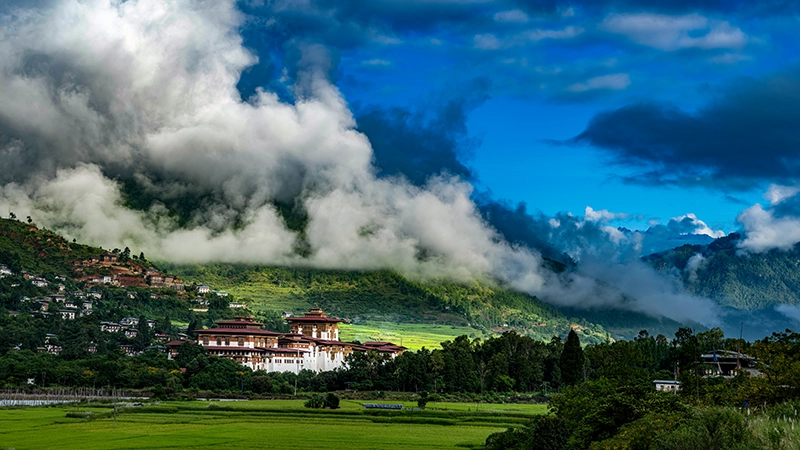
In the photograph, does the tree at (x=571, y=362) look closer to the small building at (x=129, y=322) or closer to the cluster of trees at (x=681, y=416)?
the cluster of trees at (x=681, y=416)

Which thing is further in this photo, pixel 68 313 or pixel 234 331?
pixel 68 313

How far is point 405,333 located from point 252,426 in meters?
119

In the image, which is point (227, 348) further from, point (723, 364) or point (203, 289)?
point (203, 289)

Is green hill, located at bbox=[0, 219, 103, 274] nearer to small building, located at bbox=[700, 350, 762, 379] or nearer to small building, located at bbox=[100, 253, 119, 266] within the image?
small building, located at bbox=[100, 253, 119, 266]

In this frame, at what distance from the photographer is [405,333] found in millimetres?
177125

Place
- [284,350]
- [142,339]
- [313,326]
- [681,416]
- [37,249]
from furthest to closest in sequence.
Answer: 1. [37,249]
2. [313,326]
3. [142,339]
4. [284,350]
5. [681,416]

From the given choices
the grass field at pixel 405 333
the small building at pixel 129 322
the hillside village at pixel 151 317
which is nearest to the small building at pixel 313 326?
the hillside village at pixel 151 317

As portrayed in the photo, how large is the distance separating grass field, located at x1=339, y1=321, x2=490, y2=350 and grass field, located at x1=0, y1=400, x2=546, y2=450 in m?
80.3

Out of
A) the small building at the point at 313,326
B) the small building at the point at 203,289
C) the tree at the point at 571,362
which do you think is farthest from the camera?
the small building at the point at 203,289

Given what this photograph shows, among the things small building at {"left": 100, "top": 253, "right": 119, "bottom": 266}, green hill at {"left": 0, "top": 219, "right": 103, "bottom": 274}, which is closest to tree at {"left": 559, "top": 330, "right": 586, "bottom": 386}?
green hill at {"left": 0, "top": 219, "right": 103, "bottom": 274}

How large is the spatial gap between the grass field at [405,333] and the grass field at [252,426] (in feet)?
264

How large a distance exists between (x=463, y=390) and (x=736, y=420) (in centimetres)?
7287

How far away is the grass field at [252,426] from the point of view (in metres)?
49.4

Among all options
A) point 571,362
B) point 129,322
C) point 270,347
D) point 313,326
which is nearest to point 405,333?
point 313,326
